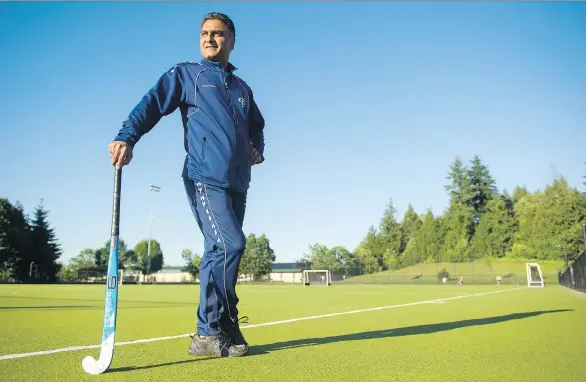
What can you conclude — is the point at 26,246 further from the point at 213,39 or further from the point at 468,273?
the point at 213,39

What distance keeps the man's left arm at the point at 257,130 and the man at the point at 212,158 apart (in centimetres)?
24

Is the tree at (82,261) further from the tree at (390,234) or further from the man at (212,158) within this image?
the man at (212,158)

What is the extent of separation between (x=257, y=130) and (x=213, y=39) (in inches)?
30.3

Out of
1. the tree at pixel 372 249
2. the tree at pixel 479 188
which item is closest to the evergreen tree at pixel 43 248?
the tree at pixel 372 249

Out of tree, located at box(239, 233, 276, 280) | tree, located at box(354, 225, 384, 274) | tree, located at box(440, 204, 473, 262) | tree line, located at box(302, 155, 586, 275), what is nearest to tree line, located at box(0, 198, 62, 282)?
tree, located at box(239, 233, 276, 280)

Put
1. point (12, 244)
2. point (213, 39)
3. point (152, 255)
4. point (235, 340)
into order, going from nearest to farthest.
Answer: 1. point (235, 340)
2. point (213, 39)
3. point (12, 244)
4. point (152, 255)

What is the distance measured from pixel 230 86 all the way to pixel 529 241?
61.7m

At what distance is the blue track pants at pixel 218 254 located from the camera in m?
2.96

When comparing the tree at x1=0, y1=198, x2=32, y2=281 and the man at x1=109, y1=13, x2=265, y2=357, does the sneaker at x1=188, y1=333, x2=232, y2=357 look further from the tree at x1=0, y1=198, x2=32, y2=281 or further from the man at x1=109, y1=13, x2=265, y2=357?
the tree at x1=0, y1=198, x2=32, y2=281

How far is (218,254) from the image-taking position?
2969 millimetres

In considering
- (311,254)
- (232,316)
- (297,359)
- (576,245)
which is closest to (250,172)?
(232,316)

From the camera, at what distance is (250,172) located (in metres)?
3.30

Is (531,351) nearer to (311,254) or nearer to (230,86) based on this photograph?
(230,86)

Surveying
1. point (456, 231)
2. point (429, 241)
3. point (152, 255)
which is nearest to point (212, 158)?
point (456, 231)
